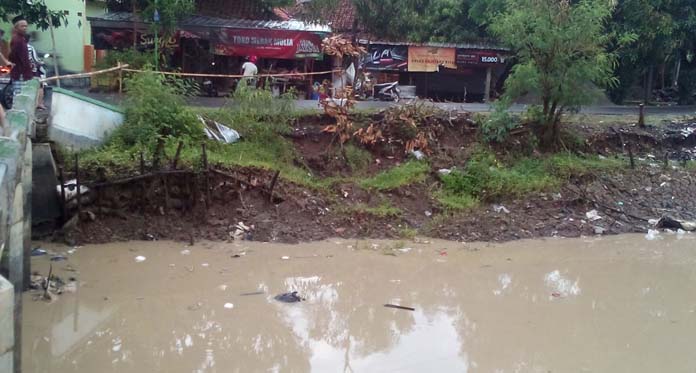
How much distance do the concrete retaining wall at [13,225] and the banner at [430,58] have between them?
14.6 meters

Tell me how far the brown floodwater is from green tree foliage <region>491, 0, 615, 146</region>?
3321 mm

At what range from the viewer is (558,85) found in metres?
11.7

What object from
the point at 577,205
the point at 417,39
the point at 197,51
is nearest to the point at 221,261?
the point at 577,205

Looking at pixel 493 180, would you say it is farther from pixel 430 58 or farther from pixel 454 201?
pixel 430 58

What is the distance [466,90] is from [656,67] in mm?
5951

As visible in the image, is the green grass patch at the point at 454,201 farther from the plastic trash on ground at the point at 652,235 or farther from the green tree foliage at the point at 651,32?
the green tree foliage at the point at 651,32

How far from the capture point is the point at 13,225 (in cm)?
559

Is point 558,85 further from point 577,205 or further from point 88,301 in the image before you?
point 88,301

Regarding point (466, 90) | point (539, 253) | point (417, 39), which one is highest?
point (417, 39)

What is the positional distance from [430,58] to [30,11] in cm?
1136

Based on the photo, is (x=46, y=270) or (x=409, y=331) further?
(x=46, y=270)

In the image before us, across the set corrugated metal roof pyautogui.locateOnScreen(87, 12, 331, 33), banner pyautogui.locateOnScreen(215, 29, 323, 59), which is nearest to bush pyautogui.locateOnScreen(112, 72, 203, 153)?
corrugated metal roof pyautogui.locateOnScreen(87, 12, 331, 33)

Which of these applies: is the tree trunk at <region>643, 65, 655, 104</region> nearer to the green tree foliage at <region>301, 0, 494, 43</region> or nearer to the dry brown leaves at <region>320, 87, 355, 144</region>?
the green tree foliage at <region>301, 0, 494, 43</region>

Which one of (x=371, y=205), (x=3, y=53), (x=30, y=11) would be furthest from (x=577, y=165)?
(x=3, y=53)
